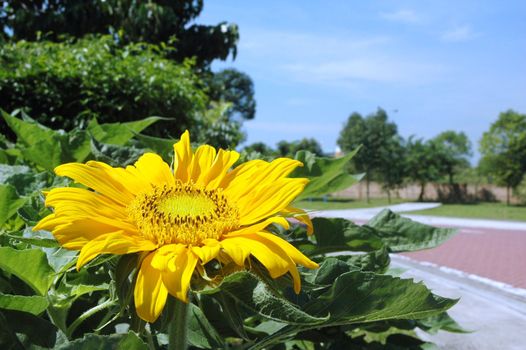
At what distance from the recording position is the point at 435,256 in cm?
1162

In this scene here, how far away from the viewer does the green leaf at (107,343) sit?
61 cm

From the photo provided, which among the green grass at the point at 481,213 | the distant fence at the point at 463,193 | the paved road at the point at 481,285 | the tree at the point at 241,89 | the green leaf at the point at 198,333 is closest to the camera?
the green leaf at the point at 198,333

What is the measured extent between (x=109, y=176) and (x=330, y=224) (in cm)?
45

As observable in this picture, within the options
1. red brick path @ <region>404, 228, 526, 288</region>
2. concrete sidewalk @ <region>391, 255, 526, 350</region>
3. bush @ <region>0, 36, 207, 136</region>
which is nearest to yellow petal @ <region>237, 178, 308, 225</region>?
concrete sidewalk @ <region>391, 255, 526, 350</region>

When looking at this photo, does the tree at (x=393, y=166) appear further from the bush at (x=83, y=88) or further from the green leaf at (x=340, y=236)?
the green leaf at (x=340, y=236)

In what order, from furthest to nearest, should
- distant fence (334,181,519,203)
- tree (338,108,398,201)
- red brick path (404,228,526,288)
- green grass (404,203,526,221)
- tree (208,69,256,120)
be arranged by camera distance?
tree (208,69,256,120), distant fence (334,181,519,203), tree (338,108,398,201), green grass (404,203,526,221), red brick path (404,228,526,288)

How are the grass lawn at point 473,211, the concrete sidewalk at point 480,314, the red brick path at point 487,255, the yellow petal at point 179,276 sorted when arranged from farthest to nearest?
the grass lawn at point 473,211, the red brick path at point 487,255, the concrete sidewalk at point 480,314, the yellow petal at point 179,276

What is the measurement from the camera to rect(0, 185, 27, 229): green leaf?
3.17 feet

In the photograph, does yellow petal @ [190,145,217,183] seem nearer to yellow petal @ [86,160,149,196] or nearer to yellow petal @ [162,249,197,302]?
yellow petal @ [86,160,149,196]

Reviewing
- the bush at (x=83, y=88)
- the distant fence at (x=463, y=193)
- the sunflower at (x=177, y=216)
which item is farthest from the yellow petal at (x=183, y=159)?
the distant fence at (x=463, y=193)

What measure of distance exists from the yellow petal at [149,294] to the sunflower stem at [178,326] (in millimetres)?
63

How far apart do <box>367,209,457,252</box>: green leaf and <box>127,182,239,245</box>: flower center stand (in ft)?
1.61

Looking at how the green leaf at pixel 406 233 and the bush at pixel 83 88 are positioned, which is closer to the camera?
the green leaf at pixel 406 233

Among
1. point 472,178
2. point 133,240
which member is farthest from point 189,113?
point 472,178
